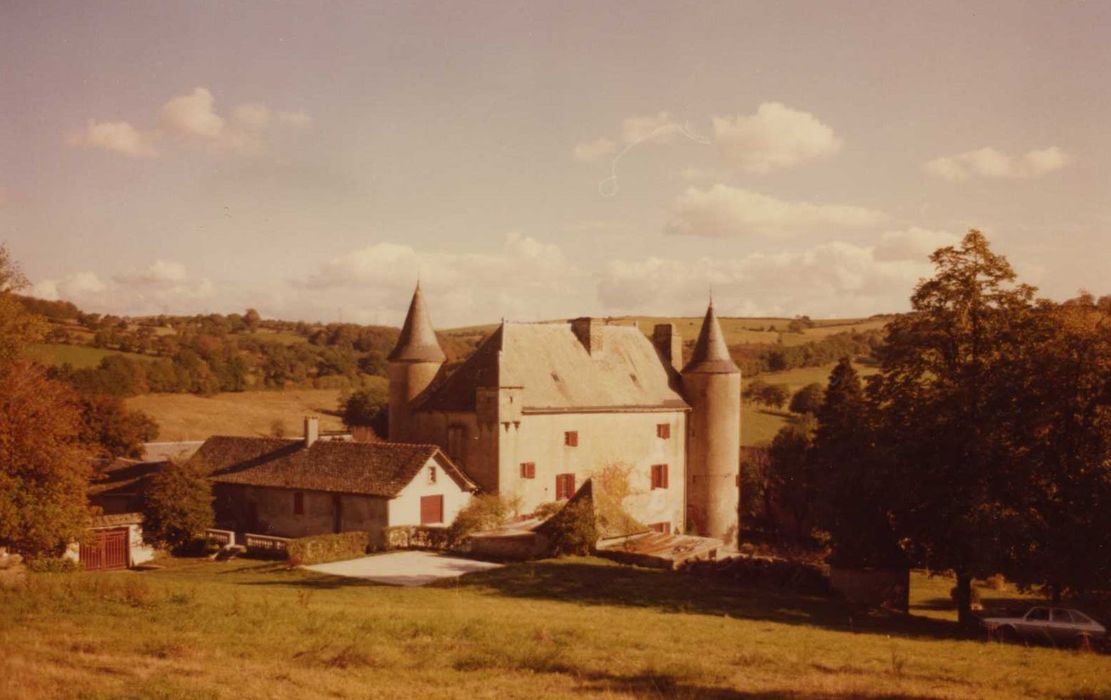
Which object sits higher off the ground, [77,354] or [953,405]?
[77,354]

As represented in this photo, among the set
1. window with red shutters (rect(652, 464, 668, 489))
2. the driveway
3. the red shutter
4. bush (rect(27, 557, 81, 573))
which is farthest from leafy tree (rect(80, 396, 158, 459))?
window with red shutters (rect(652, 464, 668, 489))

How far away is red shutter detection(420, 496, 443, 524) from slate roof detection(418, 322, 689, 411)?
4710mm

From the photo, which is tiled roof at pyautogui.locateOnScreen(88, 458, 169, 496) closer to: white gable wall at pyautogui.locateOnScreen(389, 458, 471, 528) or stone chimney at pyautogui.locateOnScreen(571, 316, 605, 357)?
white gable wall at pyautogui.locateOnScreen(389, 458, 471, 528)

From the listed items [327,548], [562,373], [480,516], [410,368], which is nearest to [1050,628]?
[480,516]

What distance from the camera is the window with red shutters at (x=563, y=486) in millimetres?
37719

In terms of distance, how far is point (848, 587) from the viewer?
27000 millimetres

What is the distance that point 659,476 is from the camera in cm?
4109

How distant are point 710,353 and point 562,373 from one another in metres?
8.73

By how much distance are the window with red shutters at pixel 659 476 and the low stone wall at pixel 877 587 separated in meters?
14.6

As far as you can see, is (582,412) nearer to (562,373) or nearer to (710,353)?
(562,373)

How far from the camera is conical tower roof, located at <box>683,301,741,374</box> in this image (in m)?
42.6

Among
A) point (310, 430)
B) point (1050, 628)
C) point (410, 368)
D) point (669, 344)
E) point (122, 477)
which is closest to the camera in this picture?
point (1050, 628)

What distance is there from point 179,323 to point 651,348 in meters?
108

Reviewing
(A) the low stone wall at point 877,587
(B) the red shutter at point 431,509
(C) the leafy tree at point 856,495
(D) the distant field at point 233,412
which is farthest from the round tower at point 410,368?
(D) the distant field at point 233,412
